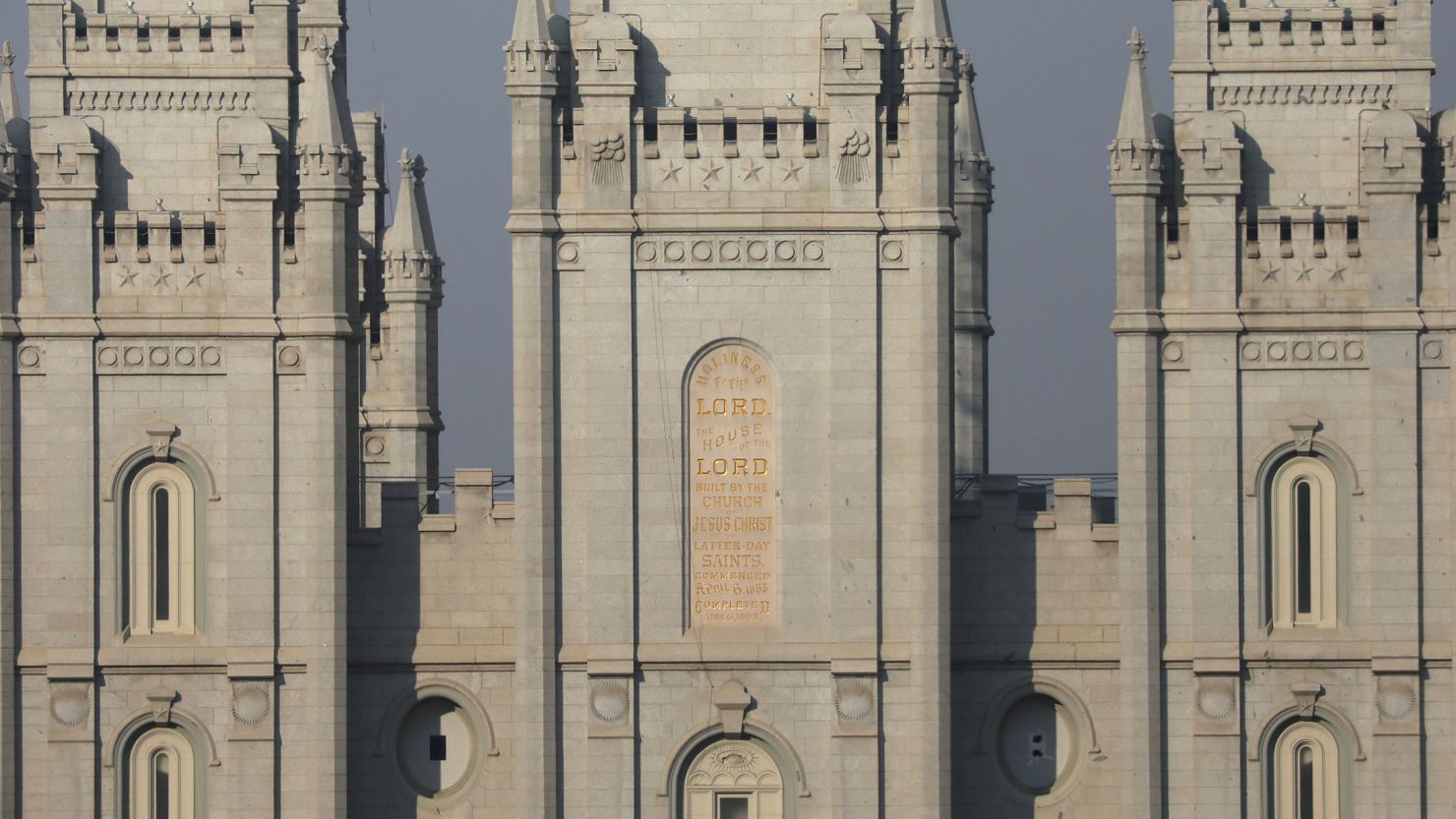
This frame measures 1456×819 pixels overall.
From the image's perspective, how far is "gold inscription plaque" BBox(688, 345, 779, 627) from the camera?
190 ft

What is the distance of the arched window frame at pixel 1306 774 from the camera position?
58250 millimetres

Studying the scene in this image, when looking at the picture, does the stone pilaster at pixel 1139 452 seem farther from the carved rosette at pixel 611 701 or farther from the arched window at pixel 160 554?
the arched window at pixel 160 554

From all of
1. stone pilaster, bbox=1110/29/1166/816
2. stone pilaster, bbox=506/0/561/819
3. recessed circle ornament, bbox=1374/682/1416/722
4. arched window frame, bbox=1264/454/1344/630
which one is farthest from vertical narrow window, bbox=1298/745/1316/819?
stone pilaster, bbox=506/0/561/819

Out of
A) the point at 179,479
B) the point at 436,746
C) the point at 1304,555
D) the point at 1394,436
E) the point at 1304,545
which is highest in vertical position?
the point at 1394,436

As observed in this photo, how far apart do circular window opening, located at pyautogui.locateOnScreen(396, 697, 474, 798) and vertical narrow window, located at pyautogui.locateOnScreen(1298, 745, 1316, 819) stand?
15.3 metres

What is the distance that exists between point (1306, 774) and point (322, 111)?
21.8m

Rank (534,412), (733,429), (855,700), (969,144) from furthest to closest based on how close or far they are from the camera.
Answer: (969,144), (733,429), (534,412), (855,700)

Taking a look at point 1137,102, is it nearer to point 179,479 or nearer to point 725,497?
point 725,497

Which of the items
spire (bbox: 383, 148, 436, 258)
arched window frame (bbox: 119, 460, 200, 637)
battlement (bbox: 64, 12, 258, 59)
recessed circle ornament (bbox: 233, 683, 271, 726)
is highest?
battlement (bbox: 64, 12, 258, 59)

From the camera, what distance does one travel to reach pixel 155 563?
58.4 m

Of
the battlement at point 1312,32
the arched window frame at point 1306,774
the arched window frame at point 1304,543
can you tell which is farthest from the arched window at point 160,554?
the battlement at point 1312,32

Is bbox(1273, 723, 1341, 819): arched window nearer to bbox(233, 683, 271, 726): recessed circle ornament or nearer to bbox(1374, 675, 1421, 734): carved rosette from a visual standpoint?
bbox(1374, 675, 1421, 734): carved rosette

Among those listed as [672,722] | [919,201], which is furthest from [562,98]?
[672,722]

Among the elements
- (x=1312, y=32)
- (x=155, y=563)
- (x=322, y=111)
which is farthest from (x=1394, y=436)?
(x=155, y=563)
